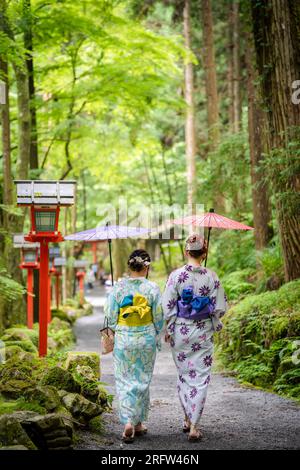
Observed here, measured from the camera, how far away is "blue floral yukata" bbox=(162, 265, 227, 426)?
5.91 m

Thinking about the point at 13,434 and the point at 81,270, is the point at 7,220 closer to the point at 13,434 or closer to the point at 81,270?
the point at 13,434

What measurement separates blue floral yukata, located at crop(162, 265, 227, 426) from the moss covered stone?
6.55 ft

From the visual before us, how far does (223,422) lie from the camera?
6.63 meters

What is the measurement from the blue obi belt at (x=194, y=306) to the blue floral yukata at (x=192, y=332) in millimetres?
37

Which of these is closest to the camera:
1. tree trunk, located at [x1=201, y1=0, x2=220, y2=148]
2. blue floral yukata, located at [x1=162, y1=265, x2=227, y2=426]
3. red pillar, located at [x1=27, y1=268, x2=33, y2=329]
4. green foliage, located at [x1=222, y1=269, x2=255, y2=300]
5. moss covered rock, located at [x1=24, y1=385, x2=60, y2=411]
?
moss covered rock, located at [x1=24, y1=385, x2=60, y2=411]

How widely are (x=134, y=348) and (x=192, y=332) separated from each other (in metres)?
0.58

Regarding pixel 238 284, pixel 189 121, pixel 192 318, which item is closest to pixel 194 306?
pixel 192 318

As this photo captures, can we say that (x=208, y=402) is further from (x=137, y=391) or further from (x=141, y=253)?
(x=141, y=253)

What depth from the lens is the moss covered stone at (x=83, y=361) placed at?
7.61m

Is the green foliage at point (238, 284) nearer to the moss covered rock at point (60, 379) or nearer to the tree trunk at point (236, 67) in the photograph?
the tree trunk at point (236, 67)

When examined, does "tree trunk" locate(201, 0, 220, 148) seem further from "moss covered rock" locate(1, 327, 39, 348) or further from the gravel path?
the gravel path

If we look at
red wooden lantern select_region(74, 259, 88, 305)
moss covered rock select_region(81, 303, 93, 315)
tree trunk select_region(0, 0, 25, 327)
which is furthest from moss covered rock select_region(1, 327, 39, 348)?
red wooden lantern select_region(74, 259, 88, 305)

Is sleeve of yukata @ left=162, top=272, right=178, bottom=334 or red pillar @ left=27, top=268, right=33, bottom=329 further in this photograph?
red pillar @ left=27, top=268, right=33, bottom=329

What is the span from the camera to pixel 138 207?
30406 millimetres
